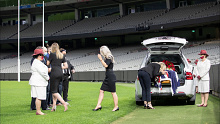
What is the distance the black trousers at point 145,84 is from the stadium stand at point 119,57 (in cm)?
2189

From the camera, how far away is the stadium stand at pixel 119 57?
35.6 m

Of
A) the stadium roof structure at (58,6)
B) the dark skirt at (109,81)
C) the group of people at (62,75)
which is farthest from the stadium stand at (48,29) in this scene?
the dark skirt at (109,81)

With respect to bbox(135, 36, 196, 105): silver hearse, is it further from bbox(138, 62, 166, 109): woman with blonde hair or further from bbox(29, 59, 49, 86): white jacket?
bbox(29, 59, 49, 86): white jacket

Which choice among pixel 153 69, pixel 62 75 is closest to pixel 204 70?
pixel 153 69

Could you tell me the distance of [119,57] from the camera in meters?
41.6

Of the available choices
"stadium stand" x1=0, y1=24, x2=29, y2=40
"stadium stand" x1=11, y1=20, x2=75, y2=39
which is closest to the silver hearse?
"stadium stand" x1=11, y1=20, x2=75, y2=39

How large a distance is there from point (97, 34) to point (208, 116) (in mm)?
37261

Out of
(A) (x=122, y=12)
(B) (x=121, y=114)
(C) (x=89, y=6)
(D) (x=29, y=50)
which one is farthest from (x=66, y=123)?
(D) (x=29, y=50)

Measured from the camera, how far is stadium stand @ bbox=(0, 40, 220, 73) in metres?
35.6

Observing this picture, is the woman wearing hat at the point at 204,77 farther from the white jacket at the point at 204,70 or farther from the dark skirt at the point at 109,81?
the dark skirt at the point at 109,81

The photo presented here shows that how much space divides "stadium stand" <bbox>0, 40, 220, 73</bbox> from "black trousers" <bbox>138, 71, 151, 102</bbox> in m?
21.9

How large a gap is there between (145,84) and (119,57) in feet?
103

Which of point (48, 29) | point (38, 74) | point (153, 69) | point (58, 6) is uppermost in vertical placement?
point (58, 6)

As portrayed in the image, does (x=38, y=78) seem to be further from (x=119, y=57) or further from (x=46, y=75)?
(x=119, y=57)
